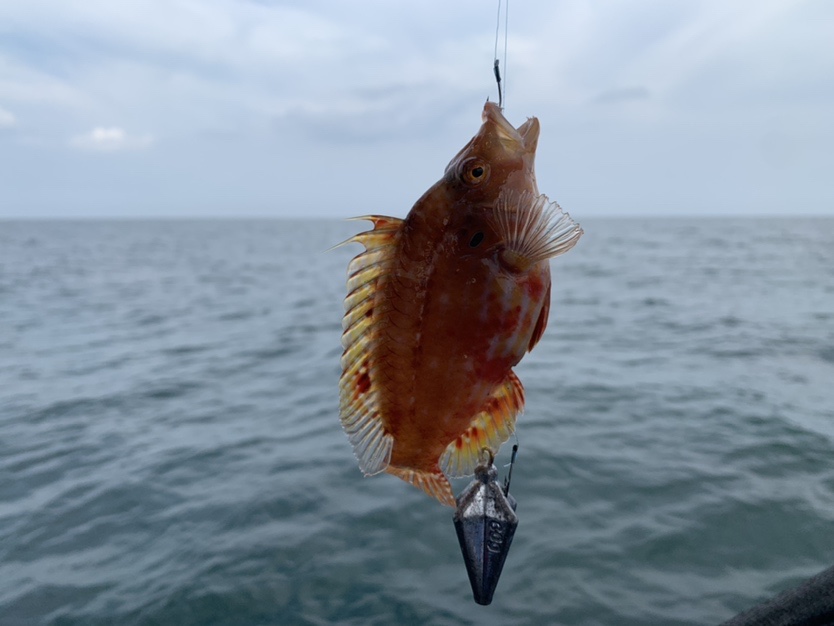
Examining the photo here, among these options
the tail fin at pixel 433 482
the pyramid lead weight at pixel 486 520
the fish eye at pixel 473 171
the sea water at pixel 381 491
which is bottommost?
the sea water at pixel 381 491

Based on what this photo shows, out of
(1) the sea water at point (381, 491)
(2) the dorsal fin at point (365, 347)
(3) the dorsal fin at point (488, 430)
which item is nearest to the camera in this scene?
(2) the dorsal fin at point (365, 347)

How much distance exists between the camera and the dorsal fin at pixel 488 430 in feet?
6.86

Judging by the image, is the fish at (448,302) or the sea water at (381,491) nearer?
the fish at (448,302)

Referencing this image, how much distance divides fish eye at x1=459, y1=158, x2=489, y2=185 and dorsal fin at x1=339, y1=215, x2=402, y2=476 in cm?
27

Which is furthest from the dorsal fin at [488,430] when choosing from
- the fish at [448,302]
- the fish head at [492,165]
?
the fish head at [492,165]

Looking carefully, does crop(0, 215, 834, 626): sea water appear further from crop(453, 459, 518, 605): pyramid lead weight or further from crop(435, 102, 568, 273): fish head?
crop(435, 102, 568, 273): fish head

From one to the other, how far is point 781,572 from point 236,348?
43.2ft

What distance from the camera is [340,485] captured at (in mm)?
7566

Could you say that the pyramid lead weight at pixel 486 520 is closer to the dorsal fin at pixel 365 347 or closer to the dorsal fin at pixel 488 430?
the dorsal fin at pixel 488 430

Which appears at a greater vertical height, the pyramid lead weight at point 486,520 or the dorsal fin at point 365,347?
the dorsal fin at point 365,347

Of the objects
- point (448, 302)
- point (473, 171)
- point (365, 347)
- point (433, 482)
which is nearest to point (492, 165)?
point (473, 171)

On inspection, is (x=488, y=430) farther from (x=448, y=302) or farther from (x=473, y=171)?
(x=473, y=171)

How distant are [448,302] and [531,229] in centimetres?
35

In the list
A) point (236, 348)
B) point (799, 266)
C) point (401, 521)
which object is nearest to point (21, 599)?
point (401, 521)
